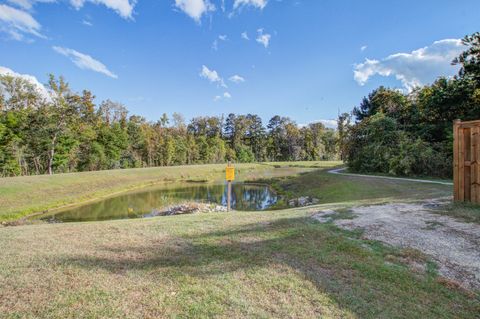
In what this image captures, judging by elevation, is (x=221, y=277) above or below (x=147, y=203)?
above

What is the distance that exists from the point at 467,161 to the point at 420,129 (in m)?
15.5

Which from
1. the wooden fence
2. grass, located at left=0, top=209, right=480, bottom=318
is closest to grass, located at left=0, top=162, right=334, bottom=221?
grass, located at left=0, top=209, right=480, bottom=318

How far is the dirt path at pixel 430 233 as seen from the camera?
11.7 ft

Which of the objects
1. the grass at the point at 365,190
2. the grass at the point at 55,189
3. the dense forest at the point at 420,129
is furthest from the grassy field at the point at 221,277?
the dense forest at the point at 420,129

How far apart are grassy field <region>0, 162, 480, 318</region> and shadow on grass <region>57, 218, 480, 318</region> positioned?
1cm

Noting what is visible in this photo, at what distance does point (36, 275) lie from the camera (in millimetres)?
3236

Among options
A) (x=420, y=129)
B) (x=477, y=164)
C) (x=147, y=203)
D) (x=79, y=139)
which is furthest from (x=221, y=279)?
(x=79, y=139)

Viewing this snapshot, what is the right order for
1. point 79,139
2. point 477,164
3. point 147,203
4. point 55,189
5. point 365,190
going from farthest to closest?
1. point 79,139
2. point 55,189
3. point 147,203
4. point 365,190
5. point 477,164

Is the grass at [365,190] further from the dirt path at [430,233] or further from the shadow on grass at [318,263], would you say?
the shadow on grass at [318,263]

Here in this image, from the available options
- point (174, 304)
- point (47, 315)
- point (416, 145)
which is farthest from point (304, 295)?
point (416, 145)

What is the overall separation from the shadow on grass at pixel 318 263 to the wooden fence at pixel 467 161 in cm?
449

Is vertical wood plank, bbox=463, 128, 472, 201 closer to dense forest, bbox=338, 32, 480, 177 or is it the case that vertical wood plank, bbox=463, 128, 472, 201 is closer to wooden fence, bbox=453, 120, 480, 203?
wooden fence, bbox=453, 120, 480, 203

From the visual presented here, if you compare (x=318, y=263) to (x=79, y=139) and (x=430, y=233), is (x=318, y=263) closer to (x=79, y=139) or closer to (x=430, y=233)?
(x=430, y=233)

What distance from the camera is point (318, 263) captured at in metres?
3.68
